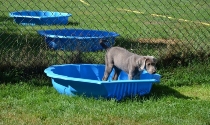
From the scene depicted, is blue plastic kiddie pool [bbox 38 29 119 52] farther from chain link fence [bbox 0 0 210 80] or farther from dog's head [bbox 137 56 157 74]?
dog's head [bbox 137 56 157 74]

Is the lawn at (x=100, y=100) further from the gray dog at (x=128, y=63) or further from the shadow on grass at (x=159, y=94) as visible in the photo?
the gray dog at (x=128, y=63)

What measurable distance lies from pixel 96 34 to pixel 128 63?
11.0 ft

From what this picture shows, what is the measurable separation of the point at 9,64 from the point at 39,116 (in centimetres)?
173

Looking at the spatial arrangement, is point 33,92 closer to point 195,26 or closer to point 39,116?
point 39,116

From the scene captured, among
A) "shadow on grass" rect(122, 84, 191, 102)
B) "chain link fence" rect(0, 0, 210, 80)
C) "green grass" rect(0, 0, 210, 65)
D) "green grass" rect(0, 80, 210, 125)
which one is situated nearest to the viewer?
"green grass" rect(0, 80, 210, 125)

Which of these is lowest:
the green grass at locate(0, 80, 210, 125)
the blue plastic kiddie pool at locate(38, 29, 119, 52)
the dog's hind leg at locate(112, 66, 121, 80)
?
the green grass at locate(0, 80, 210, 125)

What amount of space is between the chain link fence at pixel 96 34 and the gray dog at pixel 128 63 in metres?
0.75

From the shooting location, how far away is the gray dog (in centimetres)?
679

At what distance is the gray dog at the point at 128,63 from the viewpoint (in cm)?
679

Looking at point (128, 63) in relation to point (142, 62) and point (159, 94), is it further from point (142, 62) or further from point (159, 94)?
point (159, 94)

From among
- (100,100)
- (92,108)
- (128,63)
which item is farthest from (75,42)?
(92,108)

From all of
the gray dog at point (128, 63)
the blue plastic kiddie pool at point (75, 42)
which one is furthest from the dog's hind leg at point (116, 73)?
the blue plastic kiddie pool at point (75, 42)

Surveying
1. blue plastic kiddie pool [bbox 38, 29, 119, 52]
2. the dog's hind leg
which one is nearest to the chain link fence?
blue plastic kiddie pool [bbox 38, 29, 119, 52]

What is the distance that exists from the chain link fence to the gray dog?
75 cm
